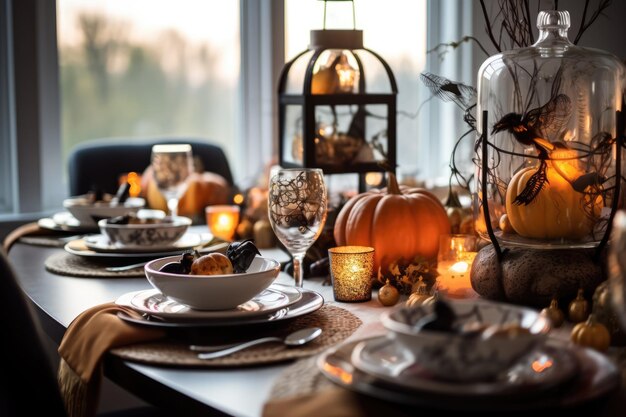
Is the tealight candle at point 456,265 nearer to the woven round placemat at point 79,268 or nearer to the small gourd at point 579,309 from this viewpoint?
the small gourd at point 579,309

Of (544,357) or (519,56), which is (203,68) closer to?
(519,56)

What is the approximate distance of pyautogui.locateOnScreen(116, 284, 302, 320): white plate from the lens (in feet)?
3.70

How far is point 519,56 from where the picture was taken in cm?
135

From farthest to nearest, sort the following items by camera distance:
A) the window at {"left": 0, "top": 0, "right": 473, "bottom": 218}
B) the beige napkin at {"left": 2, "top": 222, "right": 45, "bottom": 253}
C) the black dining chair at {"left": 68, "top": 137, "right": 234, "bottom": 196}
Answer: the window at {"left": 0, "top": 0, "right": 473, "bottom": 218} → the black dining chair at {"left": 68, "top": 137, "right": 234, "bottom": 196} → the beige napkin at {"left": 2, "top": 222, "right": 45, "bottom": 253}

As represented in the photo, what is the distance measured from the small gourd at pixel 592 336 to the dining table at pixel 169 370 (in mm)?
270

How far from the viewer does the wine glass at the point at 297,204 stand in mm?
1279

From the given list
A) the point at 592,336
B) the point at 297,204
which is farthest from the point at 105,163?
the point at 592,336

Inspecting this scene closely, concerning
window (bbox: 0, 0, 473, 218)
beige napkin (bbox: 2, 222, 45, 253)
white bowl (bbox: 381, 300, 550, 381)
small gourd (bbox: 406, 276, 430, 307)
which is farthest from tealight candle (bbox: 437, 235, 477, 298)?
window (bbox: 0, 0, 473, 218)

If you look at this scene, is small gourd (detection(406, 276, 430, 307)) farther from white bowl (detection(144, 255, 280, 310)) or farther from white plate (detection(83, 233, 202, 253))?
white plate (detection(83, 233, 202, 253))

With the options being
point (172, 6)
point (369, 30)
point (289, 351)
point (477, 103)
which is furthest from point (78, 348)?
point (369, 30)

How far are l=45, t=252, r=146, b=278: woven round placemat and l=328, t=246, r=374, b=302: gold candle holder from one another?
0.41 m

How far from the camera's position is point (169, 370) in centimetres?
100

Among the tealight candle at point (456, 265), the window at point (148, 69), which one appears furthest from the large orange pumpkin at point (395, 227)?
the window at point (148, 69)

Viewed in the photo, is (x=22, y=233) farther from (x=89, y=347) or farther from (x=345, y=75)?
(x=89, y=347)
